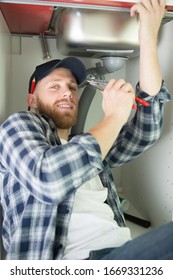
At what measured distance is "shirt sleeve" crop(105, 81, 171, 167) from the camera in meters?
1.05

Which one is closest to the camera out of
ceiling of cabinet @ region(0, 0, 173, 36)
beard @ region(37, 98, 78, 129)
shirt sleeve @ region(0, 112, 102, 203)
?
shirt sleeve @ region(0, 112, 102, 203)

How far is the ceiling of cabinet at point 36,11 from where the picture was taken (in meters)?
0.83

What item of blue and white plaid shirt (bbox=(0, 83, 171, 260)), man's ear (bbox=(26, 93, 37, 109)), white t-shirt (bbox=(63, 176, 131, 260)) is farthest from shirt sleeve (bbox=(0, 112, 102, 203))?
man's ear (bbox=(26, 93, 37, 109))

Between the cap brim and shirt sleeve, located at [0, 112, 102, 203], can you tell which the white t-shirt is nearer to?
shirt sleeve, located at [0, 112, 102, 203]

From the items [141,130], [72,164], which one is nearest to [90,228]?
[72,164]

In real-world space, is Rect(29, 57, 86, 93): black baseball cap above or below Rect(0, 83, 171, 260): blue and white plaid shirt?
above

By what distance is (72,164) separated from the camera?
2.27 ft

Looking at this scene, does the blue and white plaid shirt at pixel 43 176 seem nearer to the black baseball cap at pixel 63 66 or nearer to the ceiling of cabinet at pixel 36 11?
the black baseball cap at pixel 63 66

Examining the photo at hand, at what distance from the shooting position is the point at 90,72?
128 centimetres

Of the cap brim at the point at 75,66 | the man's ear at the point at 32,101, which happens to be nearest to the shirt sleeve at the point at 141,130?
the cap brim at the point at 75,66

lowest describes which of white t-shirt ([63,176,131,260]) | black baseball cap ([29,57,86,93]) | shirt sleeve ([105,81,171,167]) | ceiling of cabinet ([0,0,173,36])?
white t-shirt ([63,176,131,260])

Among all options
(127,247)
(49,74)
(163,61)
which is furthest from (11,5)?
(127,247)

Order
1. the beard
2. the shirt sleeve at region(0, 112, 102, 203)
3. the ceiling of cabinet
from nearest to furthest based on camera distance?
the shirt sleeve at region(0, 112, 102, 203) → the ceiling of cabinet → the beard

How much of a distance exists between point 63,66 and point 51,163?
20.4 inches
